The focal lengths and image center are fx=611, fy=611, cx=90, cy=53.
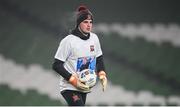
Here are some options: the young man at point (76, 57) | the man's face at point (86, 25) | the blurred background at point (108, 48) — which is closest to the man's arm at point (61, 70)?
the young man at point (76, 57)

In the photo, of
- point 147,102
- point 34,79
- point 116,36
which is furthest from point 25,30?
point 147,102

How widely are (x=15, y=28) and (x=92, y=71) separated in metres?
7.15

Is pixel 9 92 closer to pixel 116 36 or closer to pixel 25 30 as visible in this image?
pixel 25 30

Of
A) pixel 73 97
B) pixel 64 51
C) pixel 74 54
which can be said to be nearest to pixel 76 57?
pixel 74 54

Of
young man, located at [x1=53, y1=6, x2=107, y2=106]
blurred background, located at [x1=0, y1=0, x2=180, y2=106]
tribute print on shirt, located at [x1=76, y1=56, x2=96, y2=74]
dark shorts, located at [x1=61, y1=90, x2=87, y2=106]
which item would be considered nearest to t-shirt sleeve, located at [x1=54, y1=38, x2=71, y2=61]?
young man, located at [x1=53, y1=6, x2=107, y2=106]

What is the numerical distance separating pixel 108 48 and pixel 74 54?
24.4 ft

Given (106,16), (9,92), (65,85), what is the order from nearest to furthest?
(65,85)
(9,92)
(106,16)

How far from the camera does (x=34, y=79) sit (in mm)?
12984

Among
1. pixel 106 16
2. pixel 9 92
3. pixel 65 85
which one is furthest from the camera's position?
pixel 106 16

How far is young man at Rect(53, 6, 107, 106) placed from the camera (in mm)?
6043

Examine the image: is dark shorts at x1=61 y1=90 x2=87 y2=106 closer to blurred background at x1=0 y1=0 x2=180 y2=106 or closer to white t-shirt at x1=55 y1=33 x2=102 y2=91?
white t-shirt at x1=55 y1=33 x2=102 y2=91

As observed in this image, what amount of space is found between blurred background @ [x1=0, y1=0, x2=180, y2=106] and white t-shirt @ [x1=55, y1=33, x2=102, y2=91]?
6.44m

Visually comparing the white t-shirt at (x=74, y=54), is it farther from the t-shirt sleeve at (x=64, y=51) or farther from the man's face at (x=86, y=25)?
the man's face at (x=86, y=25)

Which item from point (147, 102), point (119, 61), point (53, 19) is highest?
point (53, 19)
